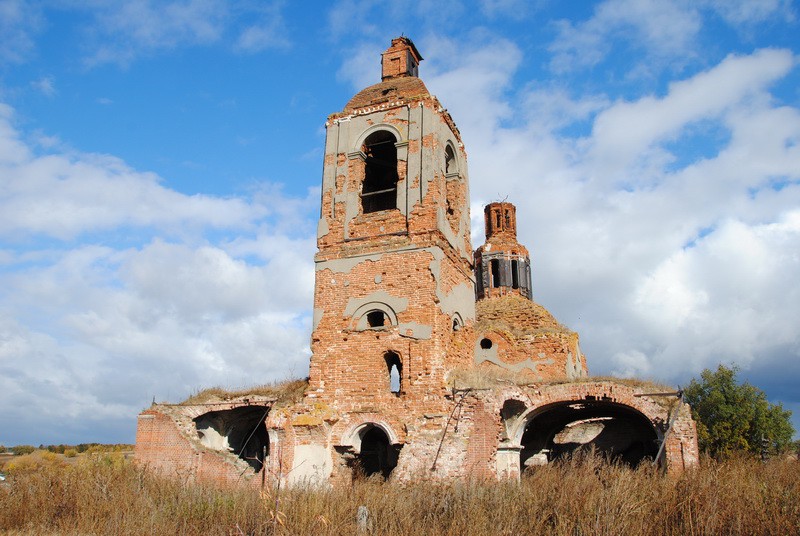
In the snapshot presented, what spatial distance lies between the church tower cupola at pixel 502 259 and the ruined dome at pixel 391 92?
1118 centimetres

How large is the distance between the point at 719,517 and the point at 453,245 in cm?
1033

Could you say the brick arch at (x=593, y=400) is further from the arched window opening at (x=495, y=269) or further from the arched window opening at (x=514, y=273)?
the arched window opening at (x=495, y=269)

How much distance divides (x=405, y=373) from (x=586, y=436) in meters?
7.95

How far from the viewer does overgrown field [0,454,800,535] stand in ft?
20.7

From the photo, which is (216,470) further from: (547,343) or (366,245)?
(547,343)

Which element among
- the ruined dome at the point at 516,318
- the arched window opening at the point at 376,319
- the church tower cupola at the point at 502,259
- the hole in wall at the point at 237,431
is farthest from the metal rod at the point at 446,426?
the church tower cupola at the point at 502,259

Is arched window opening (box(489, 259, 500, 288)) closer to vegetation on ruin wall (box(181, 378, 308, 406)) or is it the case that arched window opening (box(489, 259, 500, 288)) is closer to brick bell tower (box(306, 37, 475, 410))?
brick bell tower (box(306, 37, 475, 410))

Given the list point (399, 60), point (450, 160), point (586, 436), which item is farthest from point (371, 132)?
point (586, 436)

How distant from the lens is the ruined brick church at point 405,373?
508 inches

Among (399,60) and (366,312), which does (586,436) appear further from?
(399,60)

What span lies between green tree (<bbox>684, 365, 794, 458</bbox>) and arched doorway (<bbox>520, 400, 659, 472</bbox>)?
1446 centimetres

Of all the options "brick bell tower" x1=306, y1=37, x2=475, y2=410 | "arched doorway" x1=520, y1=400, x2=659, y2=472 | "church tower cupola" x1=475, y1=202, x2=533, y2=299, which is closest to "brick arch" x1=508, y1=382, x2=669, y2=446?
"brick bell tower" x1=306, y1=37, x2=475, y2=410

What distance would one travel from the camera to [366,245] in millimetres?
15164

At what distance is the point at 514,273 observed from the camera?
1058 inches
